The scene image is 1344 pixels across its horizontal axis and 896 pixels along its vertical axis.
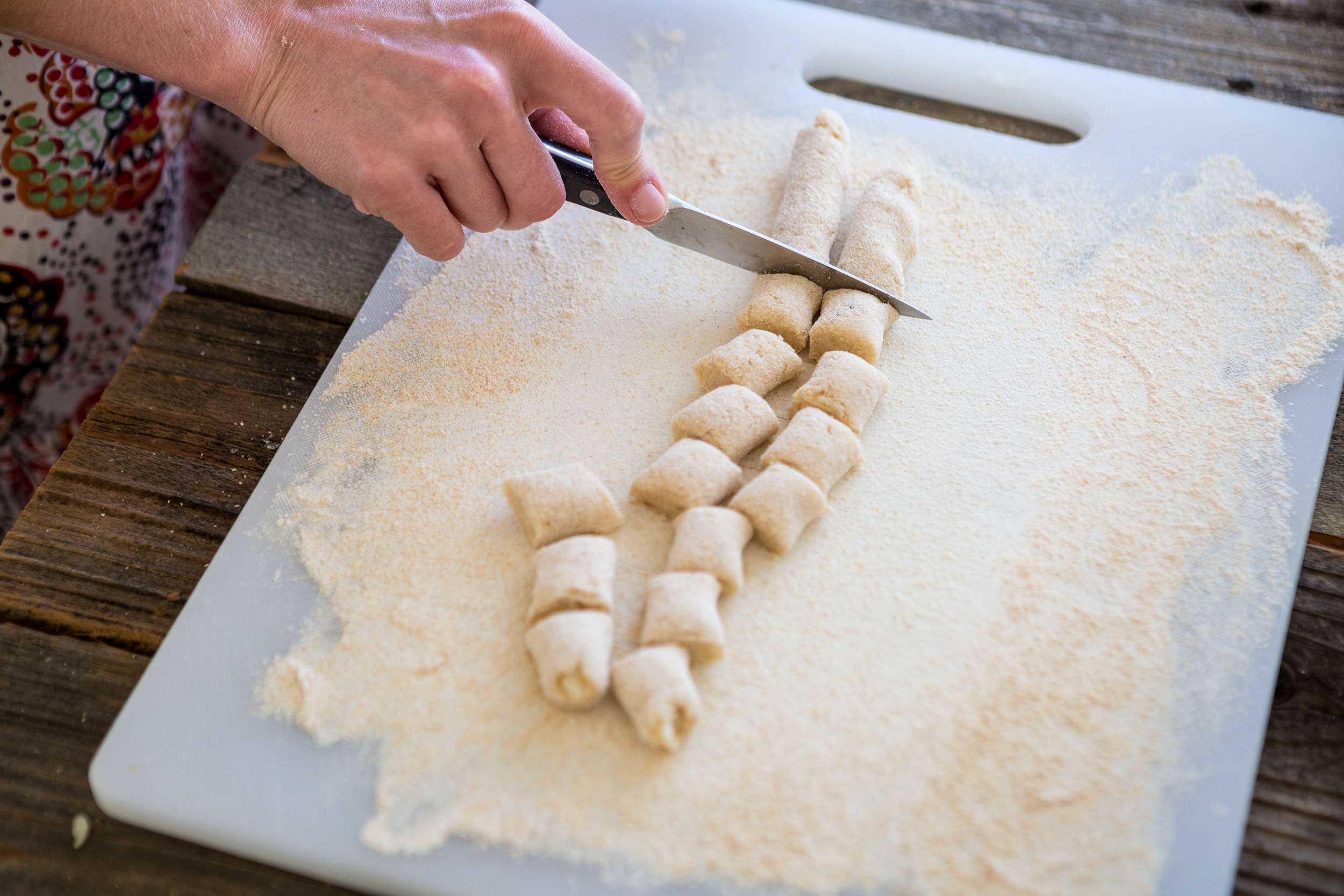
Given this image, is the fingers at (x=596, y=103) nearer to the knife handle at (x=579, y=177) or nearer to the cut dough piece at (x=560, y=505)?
the knife handle at (x=579, y=177)

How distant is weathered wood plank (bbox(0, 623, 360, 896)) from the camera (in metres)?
1.32

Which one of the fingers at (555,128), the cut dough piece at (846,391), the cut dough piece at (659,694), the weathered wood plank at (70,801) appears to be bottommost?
the weathered wood plank at (70,801)

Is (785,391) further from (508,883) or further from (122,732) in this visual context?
(122,732)

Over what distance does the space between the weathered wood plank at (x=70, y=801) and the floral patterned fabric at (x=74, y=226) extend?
811mm

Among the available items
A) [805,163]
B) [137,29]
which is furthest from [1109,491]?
[137,29]

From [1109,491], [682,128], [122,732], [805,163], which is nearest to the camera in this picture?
[122,732]

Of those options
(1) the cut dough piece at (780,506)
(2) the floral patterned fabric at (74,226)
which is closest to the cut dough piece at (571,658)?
(1) the cut dough piece at (780,506)

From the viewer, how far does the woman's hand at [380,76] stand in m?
1.61

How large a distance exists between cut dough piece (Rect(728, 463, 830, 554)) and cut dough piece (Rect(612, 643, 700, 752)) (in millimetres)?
251

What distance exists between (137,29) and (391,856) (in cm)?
141

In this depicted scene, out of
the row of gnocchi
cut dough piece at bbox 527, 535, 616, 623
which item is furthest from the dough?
cut dough piece at bbox 527, 535, 616, 623

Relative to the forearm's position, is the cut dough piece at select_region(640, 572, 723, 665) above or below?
below

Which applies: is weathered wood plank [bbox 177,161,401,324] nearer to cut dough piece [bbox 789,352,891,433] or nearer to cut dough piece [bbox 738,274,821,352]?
cut dough piece [bbox 738,274,821,352]

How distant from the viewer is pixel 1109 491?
1.59 metres
